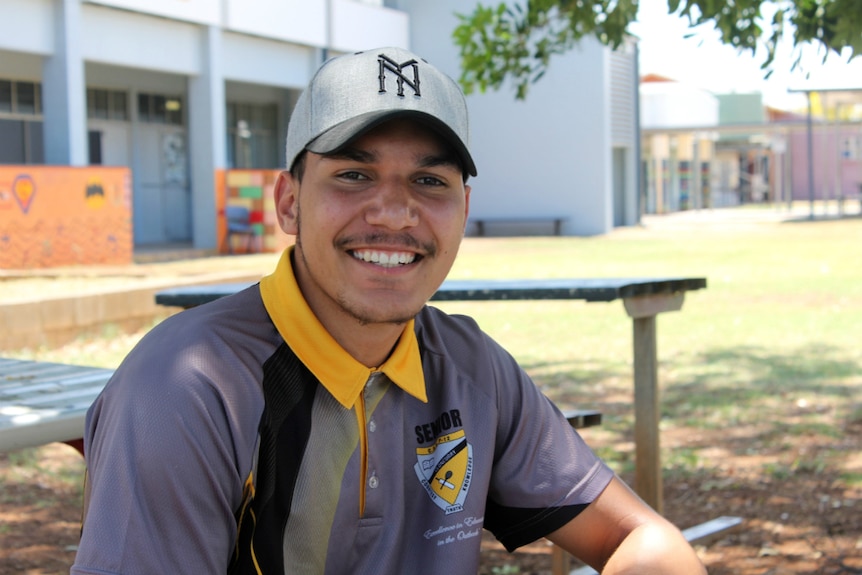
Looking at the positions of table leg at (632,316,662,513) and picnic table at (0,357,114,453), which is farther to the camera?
table leg at (632,316,662,513)

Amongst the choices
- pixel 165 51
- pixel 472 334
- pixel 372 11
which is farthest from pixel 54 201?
pixel 472 334

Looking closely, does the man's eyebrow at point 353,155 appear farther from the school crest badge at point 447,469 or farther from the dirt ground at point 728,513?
the dirt ground at point 728,513

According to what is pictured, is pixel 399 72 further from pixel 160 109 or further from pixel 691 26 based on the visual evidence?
pixel 160 109

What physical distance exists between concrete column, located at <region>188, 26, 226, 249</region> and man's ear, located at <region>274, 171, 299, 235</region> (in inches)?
783

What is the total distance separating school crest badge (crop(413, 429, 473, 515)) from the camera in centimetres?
201

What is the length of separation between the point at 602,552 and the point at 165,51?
19.7 meters

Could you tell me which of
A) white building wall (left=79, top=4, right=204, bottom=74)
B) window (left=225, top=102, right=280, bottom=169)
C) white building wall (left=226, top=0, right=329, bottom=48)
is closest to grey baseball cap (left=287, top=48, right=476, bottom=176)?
white building wall (left=79, top=4, right=204, bottom=74)

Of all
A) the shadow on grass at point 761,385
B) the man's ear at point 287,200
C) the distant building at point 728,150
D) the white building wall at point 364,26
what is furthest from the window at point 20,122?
the distant building at point 728,150

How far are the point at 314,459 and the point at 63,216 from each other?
1672 centimetres

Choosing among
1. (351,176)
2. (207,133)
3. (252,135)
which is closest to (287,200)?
(351,176)

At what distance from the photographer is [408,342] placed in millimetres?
2092

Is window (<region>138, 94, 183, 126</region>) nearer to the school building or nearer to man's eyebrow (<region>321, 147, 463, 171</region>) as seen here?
the school building

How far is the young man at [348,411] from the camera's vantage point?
5.49ft

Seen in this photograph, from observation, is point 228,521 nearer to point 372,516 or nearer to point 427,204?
point 372,516
